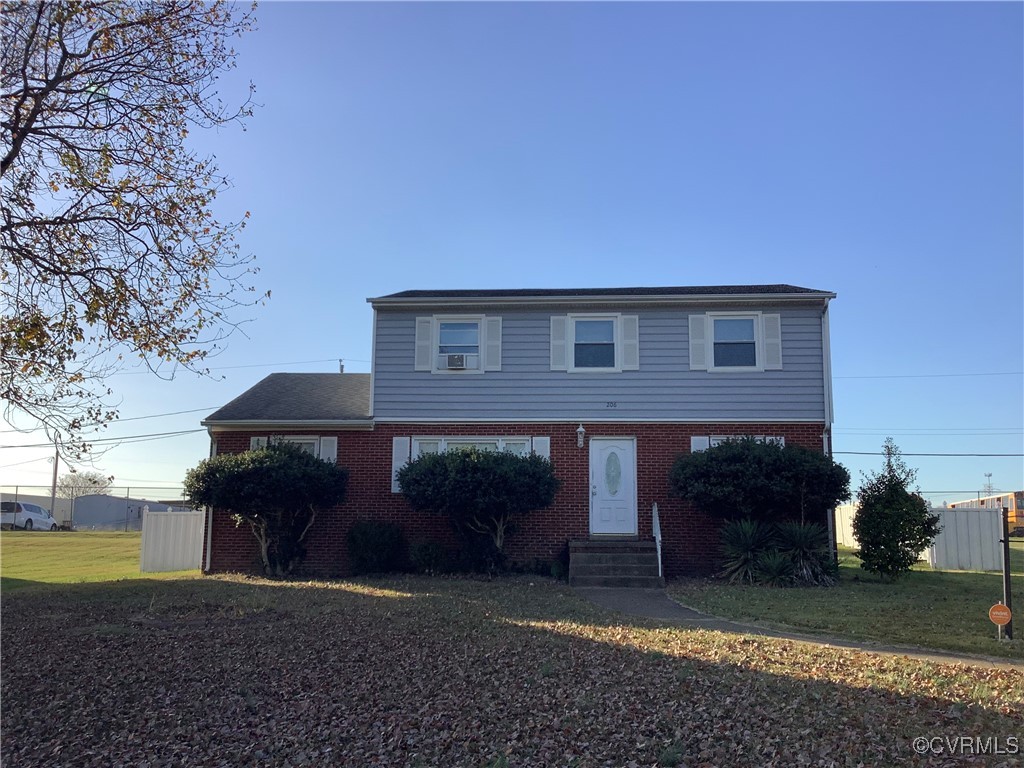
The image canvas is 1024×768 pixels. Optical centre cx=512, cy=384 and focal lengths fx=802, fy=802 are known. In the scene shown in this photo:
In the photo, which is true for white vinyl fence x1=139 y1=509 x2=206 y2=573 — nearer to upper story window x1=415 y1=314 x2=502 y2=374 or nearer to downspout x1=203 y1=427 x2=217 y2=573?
downspout x1=203 y1=427 x2=217 y2=573

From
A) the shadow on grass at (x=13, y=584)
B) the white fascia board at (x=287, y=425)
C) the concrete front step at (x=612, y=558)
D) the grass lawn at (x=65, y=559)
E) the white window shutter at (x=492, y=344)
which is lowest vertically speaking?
the grass lawn at (x=65, y=559)

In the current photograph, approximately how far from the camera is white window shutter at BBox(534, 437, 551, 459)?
53.1ft

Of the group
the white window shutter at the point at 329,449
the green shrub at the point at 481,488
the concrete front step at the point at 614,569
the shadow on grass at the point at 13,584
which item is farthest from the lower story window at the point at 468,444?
the shadow on grass at the point at 13,584

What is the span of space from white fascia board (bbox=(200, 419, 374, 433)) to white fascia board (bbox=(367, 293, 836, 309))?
2.55 m

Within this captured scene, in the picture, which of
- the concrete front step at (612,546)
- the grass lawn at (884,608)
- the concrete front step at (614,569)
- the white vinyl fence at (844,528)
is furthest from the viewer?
the white vinyl fence at (844,528)

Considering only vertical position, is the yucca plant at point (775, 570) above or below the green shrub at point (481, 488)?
below

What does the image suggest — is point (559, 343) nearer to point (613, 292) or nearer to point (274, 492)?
point (613, 292)

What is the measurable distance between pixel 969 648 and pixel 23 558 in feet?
81.1

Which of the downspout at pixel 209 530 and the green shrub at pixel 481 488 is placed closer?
the green shrub at pixel 481 488

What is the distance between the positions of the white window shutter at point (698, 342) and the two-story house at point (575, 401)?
1.6 inches

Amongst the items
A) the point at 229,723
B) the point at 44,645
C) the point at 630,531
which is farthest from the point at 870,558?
Answer: the point at 44,645

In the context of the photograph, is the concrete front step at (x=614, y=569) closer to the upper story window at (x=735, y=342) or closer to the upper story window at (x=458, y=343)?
the upper story window at (x=735, y=342)

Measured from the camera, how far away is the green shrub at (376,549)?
1542 cm

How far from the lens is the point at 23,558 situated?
23.7m
